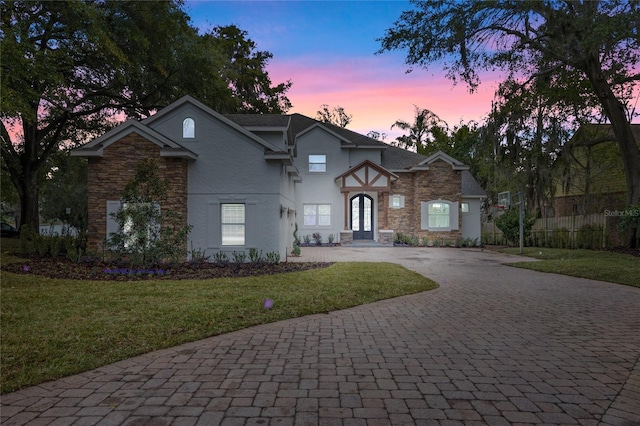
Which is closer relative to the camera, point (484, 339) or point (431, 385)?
point (431, 385)

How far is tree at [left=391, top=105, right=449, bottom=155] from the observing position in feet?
131

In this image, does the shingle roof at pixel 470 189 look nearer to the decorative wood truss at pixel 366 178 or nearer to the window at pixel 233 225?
the decorative wood truss at pixel 366 178

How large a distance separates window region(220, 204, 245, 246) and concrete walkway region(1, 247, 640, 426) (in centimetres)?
818

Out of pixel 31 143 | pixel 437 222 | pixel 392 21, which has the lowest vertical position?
pixel 437 222

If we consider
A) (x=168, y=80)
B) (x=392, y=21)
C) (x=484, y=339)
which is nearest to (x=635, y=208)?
(x=392, y=21)

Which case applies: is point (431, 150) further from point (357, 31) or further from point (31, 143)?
point (31, 143)

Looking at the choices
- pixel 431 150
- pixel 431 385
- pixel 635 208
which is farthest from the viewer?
pixel 431 150

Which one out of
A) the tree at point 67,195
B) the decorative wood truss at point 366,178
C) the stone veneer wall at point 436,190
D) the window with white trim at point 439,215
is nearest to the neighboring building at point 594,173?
the stone veneer wall at point 436,190

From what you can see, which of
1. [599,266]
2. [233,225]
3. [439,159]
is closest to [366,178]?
[439,159]

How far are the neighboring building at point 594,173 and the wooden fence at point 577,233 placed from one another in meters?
2.84

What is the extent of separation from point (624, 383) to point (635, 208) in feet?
52.4

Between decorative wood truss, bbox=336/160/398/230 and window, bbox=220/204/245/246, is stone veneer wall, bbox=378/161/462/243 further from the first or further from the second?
window, bbox=220/204/245/246

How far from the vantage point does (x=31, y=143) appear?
72.4ft

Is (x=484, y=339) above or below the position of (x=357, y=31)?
below
